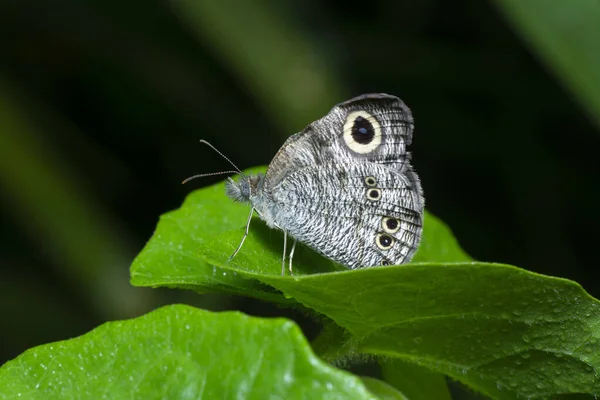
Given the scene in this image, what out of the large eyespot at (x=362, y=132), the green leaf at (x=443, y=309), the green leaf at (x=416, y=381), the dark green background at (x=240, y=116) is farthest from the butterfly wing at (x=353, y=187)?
the dark green background at (x=240, y=116)

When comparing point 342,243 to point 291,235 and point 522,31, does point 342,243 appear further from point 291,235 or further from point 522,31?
point 522,31

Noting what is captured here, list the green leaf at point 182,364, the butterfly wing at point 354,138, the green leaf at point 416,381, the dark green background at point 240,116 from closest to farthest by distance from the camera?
1. the green leaf at point 182,364
2. the green leaf at point 416,381
3. the butterfly wing at point 354,138
4. the dark green background at point 240,116

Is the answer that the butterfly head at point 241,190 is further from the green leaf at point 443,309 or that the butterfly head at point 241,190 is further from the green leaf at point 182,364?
the green leaf at point 182,364

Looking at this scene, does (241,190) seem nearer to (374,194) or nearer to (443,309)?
(374,194)

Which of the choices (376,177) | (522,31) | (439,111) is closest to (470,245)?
(439,111)

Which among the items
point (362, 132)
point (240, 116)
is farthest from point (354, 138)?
point (240, 116)

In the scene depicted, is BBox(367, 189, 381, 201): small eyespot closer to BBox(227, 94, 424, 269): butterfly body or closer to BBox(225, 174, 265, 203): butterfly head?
BBox(227, 94, 424, 269): butterfly body
